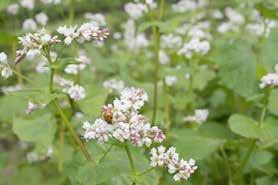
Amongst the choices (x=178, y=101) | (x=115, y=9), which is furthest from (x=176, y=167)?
(x=115, y=9)

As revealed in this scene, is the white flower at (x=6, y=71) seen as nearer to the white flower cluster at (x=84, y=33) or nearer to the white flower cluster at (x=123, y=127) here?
the white flower cluster at (x=84, y=33)

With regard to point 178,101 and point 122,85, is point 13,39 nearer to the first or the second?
point 122,85

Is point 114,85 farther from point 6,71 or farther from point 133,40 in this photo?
point 133,40

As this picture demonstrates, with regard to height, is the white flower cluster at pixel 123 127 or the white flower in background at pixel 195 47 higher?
the white flower cluster at pixel 123 127

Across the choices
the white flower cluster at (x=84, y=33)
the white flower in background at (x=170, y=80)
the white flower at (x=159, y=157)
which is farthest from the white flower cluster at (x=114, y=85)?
the white flower at (x=159, y=157)

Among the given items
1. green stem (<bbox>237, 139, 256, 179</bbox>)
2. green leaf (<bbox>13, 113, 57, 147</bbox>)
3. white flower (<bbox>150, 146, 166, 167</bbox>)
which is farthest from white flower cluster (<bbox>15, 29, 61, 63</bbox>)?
green stem (<bbox>237, 139, 256, 179</bbox>)
